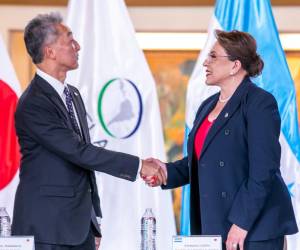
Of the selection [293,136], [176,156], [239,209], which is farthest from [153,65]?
[239,209]

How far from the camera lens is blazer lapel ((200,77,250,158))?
3.01 metres

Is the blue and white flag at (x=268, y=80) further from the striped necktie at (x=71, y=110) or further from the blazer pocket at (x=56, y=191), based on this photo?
the blazer pocket at (x=56, y=191)

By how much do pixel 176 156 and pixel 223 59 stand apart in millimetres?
3168

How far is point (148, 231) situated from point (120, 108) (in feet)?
2.55

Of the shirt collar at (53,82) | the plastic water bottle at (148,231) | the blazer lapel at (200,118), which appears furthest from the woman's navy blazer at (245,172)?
the plastic water bottle at (148,231)

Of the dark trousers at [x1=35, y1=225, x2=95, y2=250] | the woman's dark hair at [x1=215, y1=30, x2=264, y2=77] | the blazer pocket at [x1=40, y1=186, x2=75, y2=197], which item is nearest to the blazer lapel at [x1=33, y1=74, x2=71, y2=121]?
the blazer pocket at [x1=40, y1=186, x2=75, y2=197]

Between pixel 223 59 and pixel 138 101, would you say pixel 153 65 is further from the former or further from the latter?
pixel 223 59

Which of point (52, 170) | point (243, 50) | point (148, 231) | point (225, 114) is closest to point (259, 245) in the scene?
point (225, 114)

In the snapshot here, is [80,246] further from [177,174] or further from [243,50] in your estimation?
[243,50]

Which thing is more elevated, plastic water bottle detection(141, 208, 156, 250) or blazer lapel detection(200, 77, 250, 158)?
blazer lapel detection(200, 77, 250, 158)

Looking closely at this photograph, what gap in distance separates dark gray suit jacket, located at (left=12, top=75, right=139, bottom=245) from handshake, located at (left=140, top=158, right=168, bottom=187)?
16cm

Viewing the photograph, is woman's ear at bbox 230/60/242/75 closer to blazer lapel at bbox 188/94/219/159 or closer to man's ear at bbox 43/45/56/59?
blazer lapel at bbox 188/94/219/159

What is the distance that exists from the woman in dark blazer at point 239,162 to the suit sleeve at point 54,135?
1.44 ft

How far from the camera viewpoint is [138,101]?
14.6 feet
